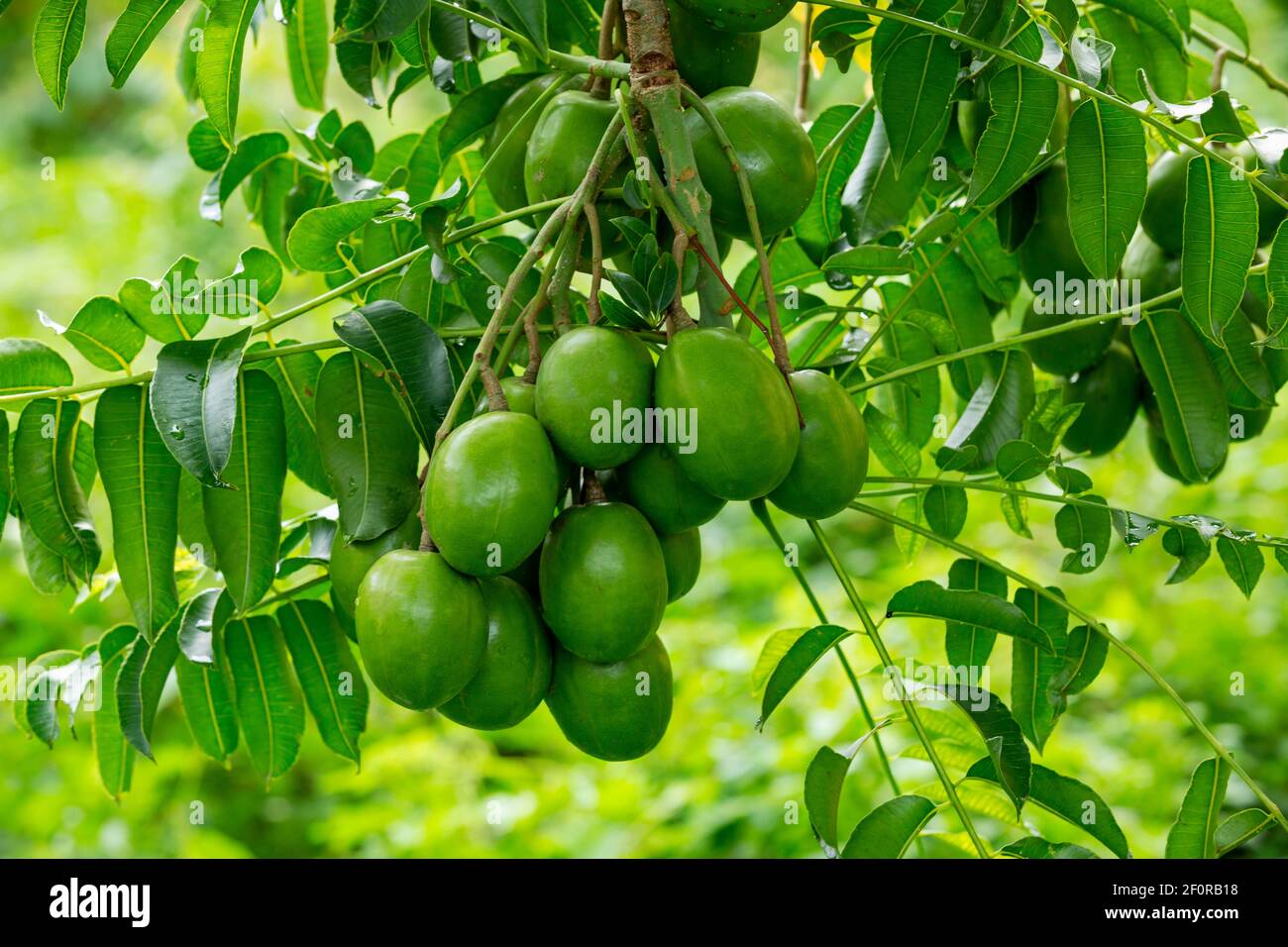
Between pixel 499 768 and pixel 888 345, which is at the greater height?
pixel 888 345

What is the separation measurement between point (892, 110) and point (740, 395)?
277mm

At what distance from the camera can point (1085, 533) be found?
104 cm

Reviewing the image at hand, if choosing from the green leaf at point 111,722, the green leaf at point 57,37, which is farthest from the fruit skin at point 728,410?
the green leaf at point 111,722

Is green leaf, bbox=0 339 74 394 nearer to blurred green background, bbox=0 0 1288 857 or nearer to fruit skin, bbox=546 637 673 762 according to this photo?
fruit skin, bbox=546 637 673 762

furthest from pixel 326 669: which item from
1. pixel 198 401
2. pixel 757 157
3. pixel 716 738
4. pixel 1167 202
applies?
pixel 716 738

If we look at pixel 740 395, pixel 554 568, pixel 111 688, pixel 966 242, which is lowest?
pixel 111 688

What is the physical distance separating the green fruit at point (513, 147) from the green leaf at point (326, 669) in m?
0.43

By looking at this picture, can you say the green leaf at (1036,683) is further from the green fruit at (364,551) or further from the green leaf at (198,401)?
the green leaf at (198,401)

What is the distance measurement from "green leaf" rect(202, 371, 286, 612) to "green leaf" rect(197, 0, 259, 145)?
20 centimetres

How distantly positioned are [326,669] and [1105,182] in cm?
81

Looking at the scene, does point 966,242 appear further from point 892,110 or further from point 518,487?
point 518,487

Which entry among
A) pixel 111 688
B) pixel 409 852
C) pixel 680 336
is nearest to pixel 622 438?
pixel 680 336

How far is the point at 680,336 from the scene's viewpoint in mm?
786

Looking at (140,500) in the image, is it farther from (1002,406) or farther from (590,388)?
(1002,406)
